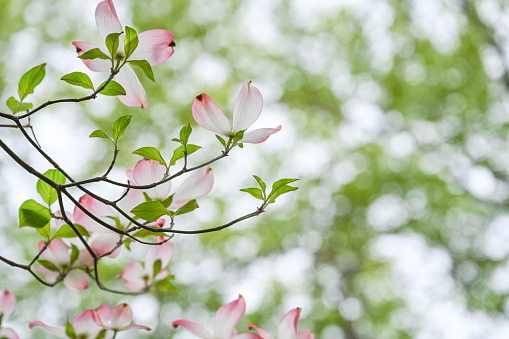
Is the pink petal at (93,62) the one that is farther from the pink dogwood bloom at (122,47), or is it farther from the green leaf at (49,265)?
the green leaf at (49,265)

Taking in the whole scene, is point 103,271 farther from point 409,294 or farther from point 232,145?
point 232,145

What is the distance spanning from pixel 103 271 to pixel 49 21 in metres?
1.44

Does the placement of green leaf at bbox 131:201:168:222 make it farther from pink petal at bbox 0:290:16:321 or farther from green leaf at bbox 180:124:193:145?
pink petal at bbox 0:290:16:321

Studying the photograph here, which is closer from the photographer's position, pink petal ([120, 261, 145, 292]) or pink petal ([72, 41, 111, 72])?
pink petal ([72, 41, 111, 72])

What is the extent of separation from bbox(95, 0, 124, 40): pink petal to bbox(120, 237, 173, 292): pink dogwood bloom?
0.16m

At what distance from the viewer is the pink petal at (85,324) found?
1.01 ft

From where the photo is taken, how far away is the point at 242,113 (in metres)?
0.25

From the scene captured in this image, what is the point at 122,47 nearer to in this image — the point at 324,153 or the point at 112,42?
the point at 112,42

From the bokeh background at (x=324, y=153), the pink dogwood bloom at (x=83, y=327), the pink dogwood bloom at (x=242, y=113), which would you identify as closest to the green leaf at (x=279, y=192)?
the pink dogwood bloom at (x=242, y=113)

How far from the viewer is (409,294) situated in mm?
2691

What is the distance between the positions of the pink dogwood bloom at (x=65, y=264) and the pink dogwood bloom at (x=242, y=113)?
14 cm

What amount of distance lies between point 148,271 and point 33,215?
115 mm

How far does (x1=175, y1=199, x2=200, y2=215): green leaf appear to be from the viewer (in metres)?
0.27

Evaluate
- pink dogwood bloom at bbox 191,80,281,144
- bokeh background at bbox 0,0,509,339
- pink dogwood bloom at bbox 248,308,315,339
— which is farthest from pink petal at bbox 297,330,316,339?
bokeh background at bbox 0,0,509,339
